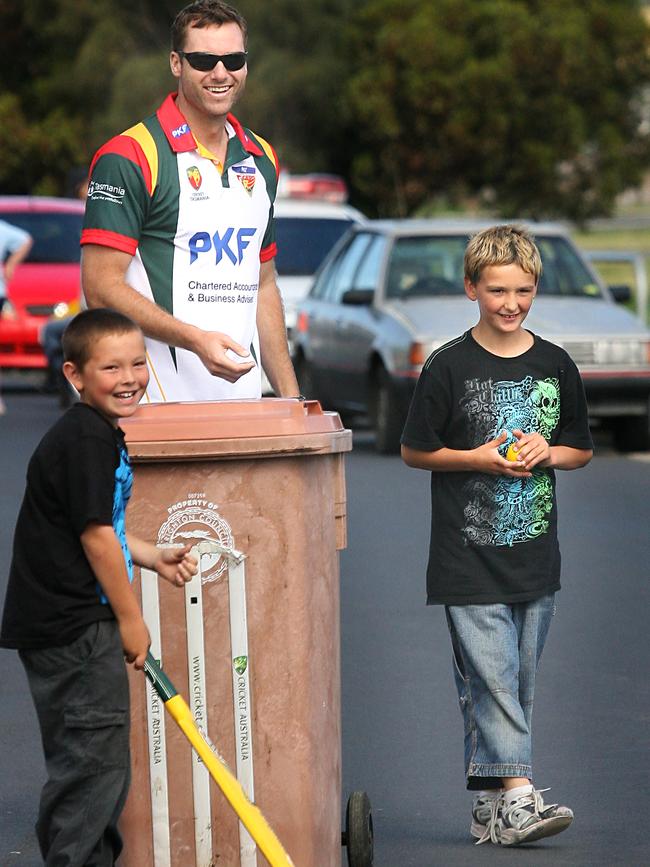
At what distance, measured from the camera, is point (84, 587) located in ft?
13.3

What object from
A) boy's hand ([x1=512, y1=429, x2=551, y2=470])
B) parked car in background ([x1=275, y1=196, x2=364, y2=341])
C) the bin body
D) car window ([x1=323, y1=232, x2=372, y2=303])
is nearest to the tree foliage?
parked car in background ([x1=275, y1=196, x2=364, y2=341])

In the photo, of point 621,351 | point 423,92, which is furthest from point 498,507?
point 423,92

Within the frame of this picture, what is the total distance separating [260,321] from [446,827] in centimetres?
140

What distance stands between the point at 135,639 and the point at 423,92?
35736 millimetres

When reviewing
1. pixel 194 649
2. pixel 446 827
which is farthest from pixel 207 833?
pixel 446 827

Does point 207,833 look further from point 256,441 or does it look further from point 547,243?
point 547,243

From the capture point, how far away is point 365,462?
46.1 feet

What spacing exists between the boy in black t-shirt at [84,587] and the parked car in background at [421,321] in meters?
9.53

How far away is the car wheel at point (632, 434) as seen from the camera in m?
14.5

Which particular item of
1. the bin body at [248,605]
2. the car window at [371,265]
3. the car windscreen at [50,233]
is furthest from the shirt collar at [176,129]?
the car windscreen at [50,233]

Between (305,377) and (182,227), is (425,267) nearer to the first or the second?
(305,377)

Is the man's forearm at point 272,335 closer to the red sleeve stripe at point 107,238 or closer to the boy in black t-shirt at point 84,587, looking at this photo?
the red sleeve stripe at point 107,238

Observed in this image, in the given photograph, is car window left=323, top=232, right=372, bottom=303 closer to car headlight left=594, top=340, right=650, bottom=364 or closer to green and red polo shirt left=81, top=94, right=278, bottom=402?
car headlight left=594, top=340, right=650, bottom=364

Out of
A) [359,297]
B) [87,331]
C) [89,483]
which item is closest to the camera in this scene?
[89,483]
